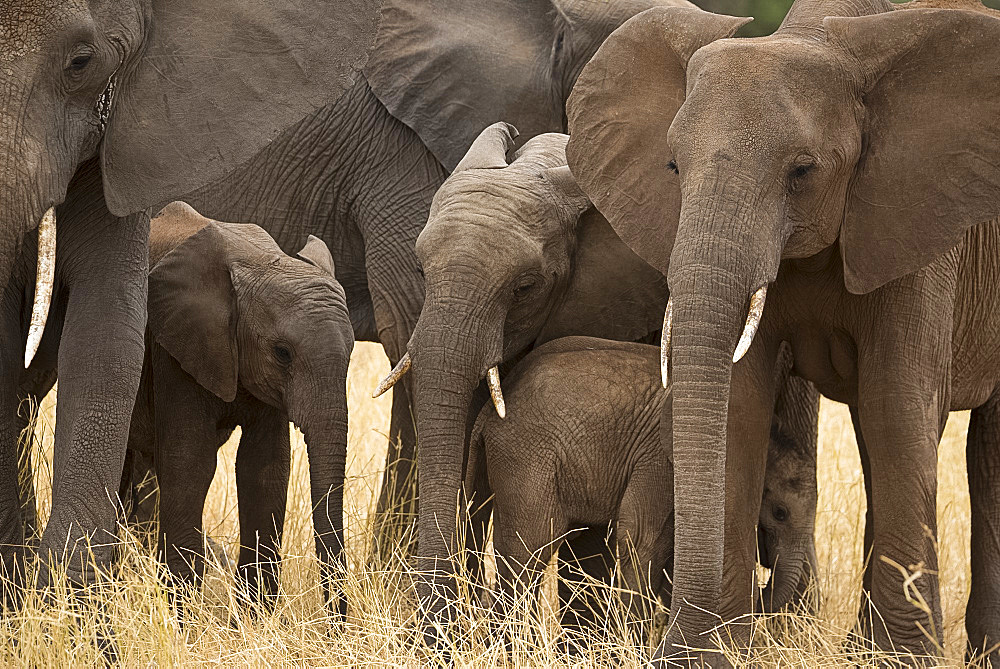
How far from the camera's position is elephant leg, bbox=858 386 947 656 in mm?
3996

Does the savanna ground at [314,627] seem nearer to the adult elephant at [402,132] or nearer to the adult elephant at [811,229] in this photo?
the adult elephant at [811,229]

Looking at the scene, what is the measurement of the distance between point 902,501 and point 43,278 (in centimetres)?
215

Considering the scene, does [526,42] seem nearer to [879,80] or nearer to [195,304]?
[195,304]

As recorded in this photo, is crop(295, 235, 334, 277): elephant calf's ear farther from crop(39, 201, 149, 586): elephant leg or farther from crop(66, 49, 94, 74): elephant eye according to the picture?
crop(66, 49, 94, 74): elephant eye

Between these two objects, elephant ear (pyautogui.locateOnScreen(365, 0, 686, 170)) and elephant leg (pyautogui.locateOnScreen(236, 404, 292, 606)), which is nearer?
elephant leg (pyautogui.locateOnScreen(236, 404, 292, 606))

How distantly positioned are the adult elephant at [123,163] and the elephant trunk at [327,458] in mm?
698

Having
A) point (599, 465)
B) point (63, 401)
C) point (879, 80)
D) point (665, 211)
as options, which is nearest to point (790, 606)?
point (599, 465)

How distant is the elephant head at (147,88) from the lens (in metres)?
3.64

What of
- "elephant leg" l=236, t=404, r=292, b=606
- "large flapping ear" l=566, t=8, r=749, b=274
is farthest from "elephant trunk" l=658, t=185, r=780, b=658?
"elephant leg" l=236, t=404, r=292, b=606

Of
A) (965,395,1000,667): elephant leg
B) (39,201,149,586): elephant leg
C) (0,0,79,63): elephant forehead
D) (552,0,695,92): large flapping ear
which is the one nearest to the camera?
(0,0,79,63): elephant forehead

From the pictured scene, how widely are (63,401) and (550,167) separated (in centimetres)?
157

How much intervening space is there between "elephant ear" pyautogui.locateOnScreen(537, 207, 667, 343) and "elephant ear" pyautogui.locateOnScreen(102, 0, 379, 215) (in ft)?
2.87

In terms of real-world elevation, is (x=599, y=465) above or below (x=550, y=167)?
below

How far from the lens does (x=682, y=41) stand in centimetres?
423
